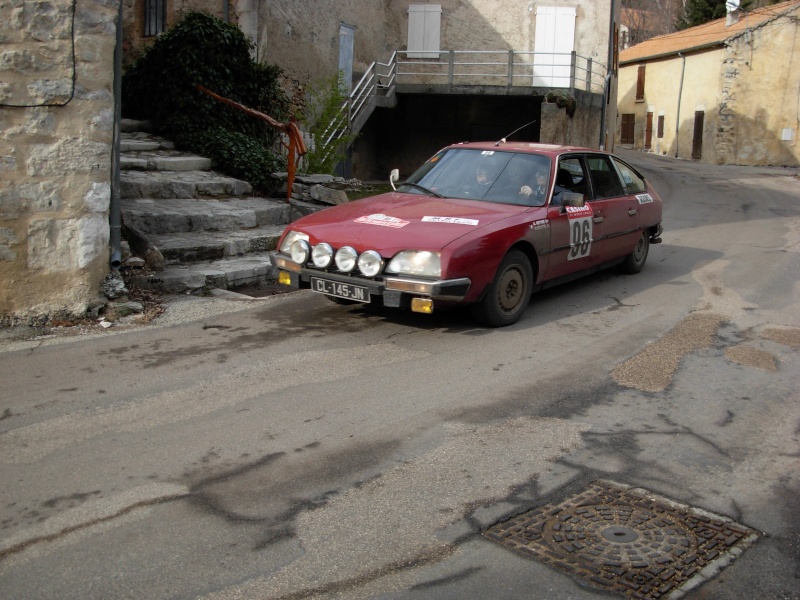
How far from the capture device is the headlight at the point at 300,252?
695 cm

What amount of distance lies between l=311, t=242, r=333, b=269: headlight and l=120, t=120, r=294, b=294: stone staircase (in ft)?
2.76

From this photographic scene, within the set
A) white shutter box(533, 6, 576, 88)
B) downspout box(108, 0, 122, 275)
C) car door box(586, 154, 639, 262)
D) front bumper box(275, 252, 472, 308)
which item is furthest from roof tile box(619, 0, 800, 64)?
downspout box(108, 0, 122, 275)

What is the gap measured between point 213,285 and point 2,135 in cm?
Result: 245

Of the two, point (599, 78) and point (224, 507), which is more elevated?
point (599, 78)

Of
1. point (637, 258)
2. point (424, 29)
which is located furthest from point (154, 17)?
point (424, 29)

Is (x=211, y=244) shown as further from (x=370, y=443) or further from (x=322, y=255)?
(x=370, y=443)

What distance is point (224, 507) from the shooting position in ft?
12.5

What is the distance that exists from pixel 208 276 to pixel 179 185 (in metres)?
2.77

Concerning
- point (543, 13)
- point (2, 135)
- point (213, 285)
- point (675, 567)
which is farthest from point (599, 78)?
point (675, 567)

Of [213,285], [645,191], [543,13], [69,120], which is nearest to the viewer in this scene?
[69,120]

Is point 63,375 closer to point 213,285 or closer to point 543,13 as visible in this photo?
point 213,285

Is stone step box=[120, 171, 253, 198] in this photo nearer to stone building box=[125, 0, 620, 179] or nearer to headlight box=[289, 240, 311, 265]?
headlight box=[289, 240, 311, 265]

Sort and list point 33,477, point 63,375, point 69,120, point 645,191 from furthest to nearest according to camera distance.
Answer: point 645,191 < point 69,120 < point 63,375 < point 33,477

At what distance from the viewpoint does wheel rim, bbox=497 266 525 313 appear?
7.00 m
